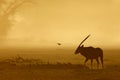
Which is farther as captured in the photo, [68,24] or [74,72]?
[68,24]

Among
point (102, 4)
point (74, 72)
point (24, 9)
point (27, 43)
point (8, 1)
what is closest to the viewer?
point (74, 72)

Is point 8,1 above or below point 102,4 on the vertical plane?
below

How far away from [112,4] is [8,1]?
4130 centimetres

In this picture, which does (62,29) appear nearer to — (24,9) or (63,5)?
(63,5)

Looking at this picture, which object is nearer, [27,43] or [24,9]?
[24,9]

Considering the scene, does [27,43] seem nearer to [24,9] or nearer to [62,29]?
[62,29]

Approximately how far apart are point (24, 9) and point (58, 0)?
14690mm

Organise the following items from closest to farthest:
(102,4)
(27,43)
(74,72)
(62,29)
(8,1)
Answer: (74,72), (8,1), (102,4), (62,29), (27,43)

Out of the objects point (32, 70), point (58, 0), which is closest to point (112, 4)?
point (58, 0)

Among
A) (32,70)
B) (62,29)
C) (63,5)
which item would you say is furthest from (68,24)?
(32,70)

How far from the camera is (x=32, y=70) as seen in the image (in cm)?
2983

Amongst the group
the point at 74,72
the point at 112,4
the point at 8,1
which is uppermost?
the point at 112,4

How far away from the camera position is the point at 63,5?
134000mm

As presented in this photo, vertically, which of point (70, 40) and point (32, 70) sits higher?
point (70, 40)
